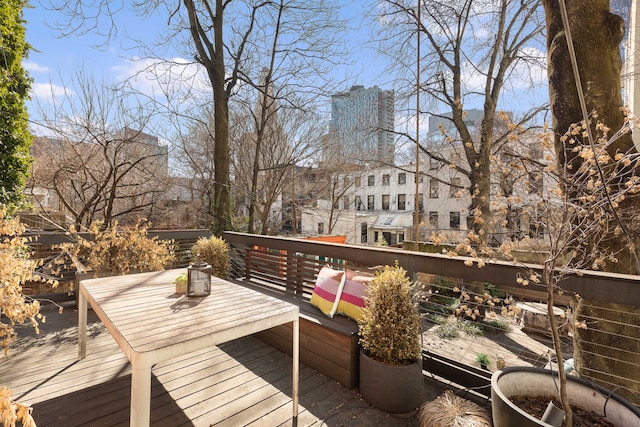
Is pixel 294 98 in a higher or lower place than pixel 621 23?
higher

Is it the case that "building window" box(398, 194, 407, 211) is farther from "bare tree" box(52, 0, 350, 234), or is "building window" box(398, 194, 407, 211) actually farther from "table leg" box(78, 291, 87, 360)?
"table leg" box(78, 291, 87, 360)

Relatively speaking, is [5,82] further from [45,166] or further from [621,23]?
[621,23]

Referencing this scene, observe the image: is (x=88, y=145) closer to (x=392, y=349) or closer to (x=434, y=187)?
(x=392, y=349)

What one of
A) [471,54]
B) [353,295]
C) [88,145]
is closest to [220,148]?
[88,145]

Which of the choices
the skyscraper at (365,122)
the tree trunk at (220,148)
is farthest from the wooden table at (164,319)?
the skyscraper at (365,122)

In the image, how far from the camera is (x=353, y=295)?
108 inches

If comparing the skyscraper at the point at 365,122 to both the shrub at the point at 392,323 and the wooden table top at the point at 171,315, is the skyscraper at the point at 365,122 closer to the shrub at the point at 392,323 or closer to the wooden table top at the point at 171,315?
the shrub at the point at 392,323

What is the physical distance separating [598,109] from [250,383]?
3487 mm

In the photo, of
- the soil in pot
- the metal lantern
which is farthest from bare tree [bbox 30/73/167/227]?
the soil in pot

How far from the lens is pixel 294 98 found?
904 centimetres

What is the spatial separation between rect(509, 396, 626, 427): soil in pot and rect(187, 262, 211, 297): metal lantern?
2.08m

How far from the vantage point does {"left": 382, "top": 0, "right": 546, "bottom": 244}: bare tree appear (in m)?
7.68

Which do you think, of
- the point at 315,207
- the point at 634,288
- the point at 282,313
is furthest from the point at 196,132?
the point at 634,288

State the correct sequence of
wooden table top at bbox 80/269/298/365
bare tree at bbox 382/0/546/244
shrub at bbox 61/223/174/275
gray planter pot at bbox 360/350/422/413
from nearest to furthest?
wooden table top at bbox 80/269/298/365
gray planter pot at bbox 360/350/422/413
shrub at bbox 61/223/174/275
bare tree at bbox 382/0/546/244
